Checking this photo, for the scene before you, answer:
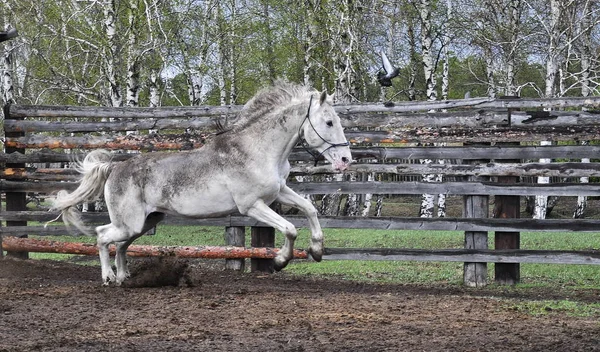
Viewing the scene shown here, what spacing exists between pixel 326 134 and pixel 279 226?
1109 millimetres

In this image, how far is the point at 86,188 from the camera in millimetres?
10336

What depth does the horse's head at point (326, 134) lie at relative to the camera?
8898mm

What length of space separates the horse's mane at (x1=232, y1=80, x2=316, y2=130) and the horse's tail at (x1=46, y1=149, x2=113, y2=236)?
6.23 ft

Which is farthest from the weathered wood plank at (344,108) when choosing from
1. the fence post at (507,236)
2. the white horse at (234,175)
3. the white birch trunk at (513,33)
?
the white birch trunk at (513,33)

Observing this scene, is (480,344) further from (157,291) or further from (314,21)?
(314,21)

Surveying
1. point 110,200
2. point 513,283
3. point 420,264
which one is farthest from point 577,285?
point 110,200

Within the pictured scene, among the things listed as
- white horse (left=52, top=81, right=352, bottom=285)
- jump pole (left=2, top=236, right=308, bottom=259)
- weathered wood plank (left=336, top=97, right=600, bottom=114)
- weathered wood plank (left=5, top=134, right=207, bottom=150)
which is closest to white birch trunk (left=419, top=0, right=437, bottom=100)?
weathered wood plank (left=336, top=97, right=600, bottom=114)

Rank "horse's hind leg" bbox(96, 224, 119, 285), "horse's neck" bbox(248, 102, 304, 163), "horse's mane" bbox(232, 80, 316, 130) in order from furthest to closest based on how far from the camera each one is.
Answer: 1. "horse's hind leg" bbox(96, 224, 119, 285)
2. "horse's mane" bbox(232, 80, 316, 130)
3. "horse's neck" bbox(248, 102, 304, 163)

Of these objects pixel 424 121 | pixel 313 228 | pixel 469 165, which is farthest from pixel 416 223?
pixel 313 228

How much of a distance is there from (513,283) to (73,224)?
18.7ft

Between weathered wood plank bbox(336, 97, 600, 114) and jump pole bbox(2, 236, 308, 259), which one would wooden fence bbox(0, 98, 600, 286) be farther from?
jump pole bbox(2, 236, 308, 259)

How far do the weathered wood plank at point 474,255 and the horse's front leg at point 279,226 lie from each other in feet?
6.09

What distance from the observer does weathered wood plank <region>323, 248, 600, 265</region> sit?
1015 centimetres

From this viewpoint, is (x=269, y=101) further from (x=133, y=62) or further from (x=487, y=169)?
(x=133, y=62)
